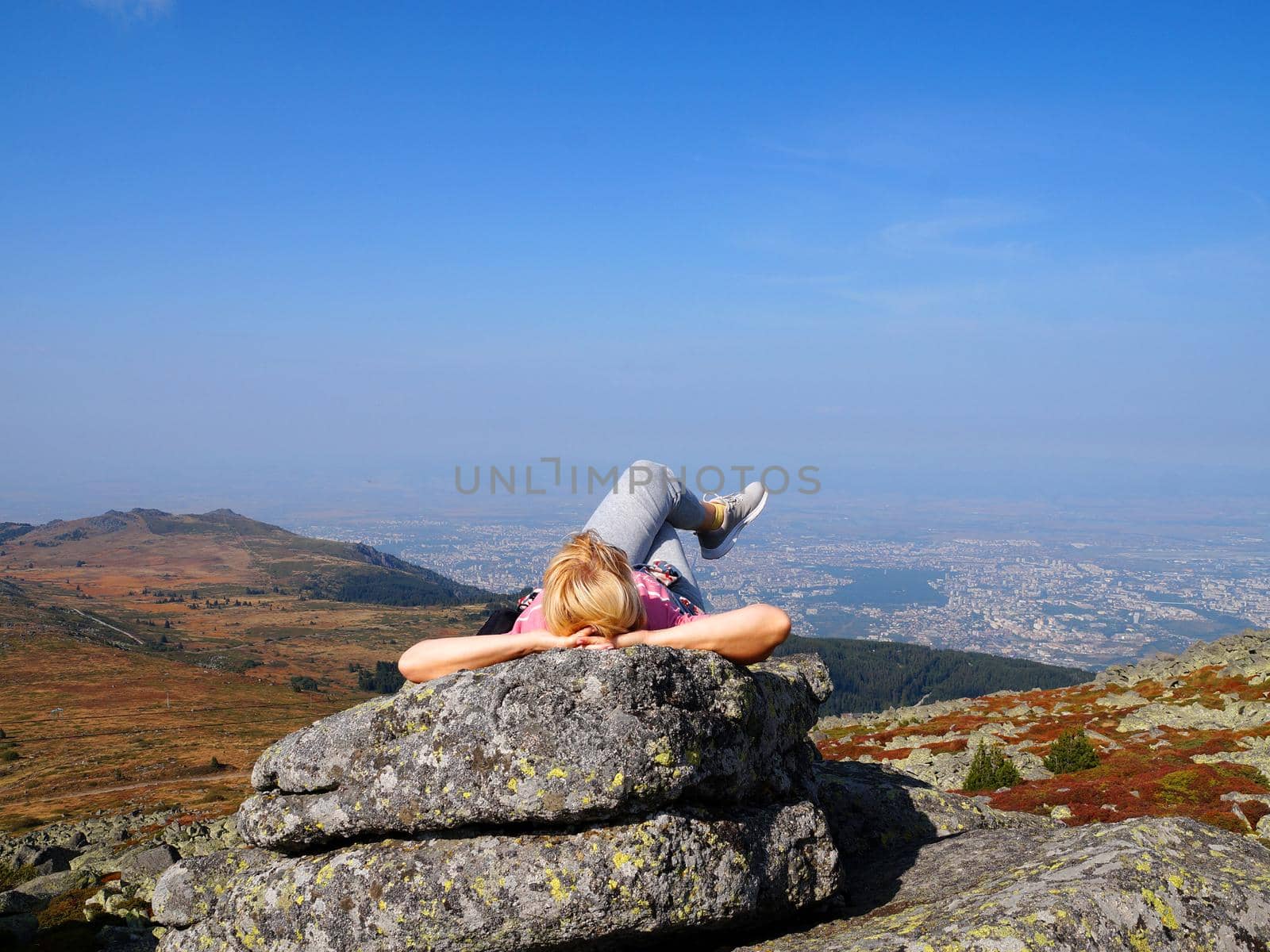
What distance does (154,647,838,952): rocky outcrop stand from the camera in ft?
20.4

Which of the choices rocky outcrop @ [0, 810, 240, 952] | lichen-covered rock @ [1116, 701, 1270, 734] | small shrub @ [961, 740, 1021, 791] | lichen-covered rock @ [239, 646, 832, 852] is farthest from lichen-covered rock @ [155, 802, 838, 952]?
lichen-covered rock @ [1116, 701, 1270, 734]

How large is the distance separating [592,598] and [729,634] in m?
1.34

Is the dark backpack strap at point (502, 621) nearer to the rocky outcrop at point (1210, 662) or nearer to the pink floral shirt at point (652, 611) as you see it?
the pink floral shirt at point (652, 611)

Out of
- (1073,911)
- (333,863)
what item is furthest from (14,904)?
(1073,911)

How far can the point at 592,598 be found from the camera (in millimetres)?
7379

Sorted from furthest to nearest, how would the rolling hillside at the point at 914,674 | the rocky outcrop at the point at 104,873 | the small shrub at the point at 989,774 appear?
the rolling hillside at the point at 914,674, the small shrub at the point at 989,774, the rocky outcrop at the point at 104,873

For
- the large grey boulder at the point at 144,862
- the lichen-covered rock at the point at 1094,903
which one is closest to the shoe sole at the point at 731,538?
the lichen-covered rock at the point at 1094,903

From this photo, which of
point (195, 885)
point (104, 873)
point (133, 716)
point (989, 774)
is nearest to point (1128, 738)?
point (989, 774)

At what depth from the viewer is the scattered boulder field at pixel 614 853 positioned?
20.2ft

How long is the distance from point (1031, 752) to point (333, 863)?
32161 millimetres

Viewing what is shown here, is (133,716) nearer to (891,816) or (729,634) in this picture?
(891,816)

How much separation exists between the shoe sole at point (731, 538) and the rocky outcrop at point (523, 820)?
21.3ft

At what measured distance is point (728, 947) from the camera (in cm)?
705

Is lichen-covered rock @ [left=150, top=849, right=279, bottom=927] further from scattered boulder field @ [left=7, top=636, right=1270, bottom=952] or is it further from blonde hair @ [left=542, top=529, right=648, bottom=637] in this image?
blonde hair @ [left=542, top=529, right=648, bottom=637]
